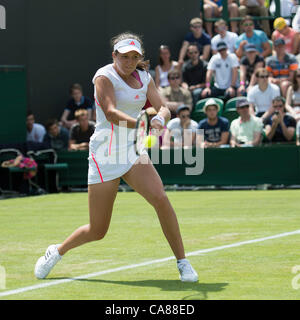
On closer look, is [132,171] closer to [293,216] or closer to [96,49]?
[293,216]

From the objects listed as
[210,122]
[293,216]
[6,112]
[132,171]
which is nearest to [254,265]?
[132,171]

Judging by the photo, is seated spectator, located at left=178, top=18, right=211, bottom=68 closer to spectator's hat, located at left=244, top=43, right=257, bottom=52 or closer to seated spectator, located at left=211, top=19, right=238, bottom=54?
seated spectator, located at left=211, top=19, right=238, bottom=54

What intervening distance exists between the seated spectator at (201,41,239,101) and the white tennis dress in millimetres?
11773

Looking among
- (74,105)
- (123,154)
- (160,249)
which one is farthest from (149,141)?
(74,105)

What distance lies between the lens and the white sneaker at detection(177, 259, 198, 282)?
6.65 m

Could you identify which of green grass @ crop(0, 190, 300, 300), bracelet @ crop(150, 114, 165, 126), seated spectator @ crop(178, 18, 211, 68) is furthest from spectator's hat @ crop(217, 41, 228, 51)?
bracelet @ crop(150, 114, 165, 126)

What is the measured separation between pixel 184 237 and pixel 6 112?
29.5ft

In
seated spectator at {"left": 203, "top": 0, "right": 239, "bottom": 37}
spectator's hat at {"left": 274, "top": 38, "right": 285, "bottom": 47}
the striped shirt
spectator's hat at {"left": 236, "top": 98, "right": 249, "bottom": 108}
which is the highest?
seated spectator at {"left": 203, "top": 0, "right": 239, "bottom": 37}

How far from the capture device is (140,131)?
6.30 meters

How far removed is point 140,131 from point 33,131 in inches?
475

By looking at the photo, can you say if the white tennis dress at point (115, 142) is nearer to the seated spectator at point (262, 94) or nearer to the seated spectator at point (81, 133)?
the seated spectator at point (262, 94)

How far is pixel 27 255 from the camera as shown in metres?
8.42

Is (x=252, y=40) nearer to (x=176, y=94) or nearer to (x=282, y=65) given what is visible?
(x=282, y=65)

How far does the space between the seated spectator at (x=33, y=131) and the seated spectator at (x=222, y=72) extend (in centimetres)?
385
